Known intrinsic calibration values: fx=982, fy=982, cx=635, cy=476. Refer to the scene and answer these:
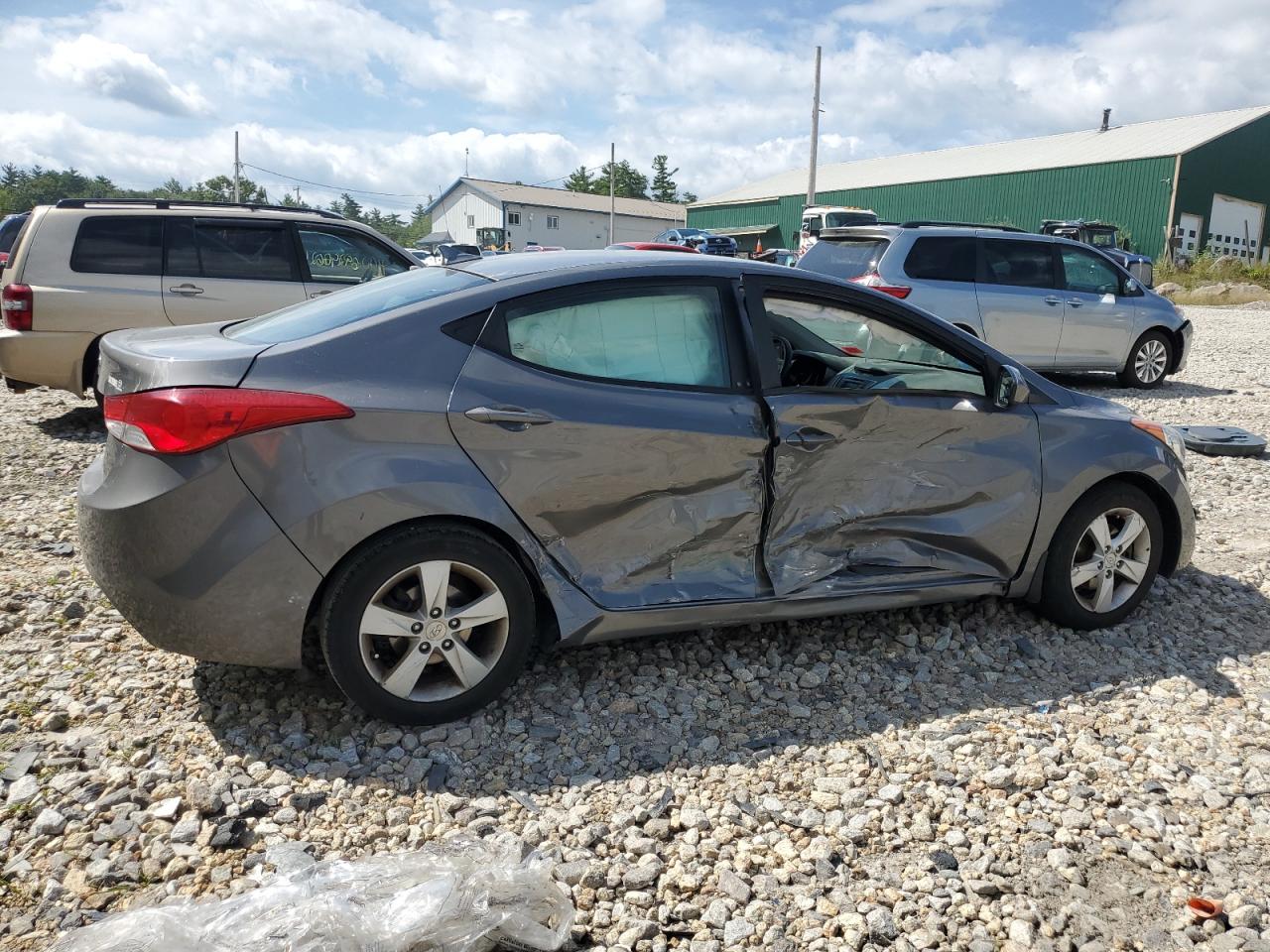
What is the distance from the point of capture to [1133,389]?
39.0ft

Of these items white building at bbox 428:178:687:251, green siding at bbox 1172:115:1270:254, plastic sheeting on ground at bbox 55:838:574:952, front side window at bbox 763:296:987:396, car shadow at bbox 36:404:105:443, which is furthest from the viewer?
white building at bbox 428:178:687:251

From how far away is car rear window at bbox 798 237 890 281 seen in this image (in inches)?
410

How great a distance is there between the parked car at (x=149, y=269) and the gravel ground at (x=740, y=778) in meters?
3.66

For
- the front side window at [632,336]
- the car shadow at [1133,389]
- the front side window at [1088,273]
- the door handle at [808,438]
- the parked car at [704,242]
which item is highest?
the parked car at [704,242]

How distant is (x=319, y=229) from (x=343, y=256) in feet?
0.95

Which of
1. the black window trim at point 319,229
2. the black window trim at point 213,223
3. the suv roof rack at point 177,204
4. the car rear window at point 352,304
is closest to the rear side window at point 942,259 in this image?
the black window trim at point 319,229

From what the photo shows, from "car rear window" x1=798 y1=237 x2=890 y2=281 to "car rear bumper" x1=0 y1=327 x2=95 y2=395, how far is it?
22.3ft

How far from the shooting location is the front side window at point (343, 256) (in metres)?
8.33

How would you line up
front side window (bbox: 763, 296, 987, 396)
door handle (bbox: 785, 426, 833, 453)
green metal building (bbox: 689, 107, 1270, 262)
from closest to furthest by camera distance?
door handle (bbox: 785, 426, 833, 453) → front side window (bbox: 763, 296, 987, 396) → green metal building (bbox: 689, 107, 1270, 262)

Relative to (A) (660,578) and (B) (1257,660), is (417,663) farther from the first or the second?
(B) (1257,660)

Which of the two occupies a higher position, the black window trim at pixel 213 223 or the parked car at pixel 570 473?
the black window trim at pixel 213 223

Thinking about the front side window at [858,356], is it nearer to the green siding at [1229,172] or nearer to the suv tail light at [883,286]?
the suv tail light at [883,286]

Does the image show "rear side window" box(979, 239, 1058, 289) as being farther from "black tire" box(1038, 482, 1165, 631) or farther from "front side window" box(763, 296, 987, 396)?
"front side window" box(763, 296, 987, 396)

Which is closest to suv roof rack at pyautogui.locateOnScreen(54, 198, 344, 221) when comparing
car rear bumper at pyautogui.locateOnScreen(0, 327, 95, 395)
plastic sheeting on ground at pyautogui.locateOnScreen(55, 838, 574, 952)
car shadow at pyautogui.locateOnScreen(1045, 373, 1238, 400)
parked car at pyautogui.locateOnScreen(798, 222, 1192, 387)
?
car rear bumper at pyautogui.locateOnScreen(0, 327, 95, 395)
